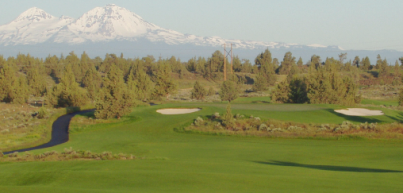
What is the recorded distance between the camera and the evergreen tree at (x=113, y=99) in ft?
101

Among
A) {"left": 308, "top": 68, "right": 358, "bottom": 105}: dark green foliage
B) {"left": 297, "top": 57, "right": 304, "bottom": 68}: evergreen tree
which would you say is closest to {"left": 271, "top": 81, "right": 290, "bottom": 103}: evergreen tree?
{"left": 308, "top": 68, "right": 358, "bottom": 105}: dark green foliage

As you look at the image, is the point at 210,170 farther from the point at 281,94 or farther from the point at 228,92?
the point at 228,92

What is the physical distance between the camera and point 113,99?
102 ft

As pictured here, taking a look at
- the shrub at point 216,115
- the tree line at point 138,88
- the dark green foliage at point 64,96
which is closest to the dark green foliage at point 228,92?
the tree line at point 138,88

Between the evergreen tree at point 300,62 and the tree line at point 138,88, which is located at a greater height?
the evergreen tree at point 300,62

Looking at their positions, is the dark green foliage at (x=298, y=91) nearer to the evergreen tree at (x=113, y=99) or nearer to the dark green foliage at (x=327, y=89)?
the dark green foliage at (x=327, y=89)

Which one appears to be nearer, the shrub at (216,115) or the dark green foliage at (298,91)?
the shrub at (216,115)

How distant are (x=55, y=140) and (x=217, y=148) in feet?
44.9

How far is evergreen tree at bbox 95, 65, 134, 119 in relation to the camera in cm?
3088

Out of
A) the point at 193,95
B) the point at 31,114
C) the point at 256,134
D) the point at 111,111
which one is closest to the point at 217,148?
the point at 256,134

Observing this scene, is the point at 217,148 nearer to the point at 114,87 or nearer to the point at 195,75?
the point at 114,87

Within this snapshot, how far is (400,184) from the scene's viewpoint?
22.9ft

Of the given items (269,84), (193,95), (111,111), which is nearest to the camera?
(111,111)

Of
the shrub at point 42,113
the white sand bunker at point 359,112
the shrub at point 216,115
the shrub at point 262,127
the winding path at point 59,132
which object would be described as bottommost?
the winding path at point 59,132
